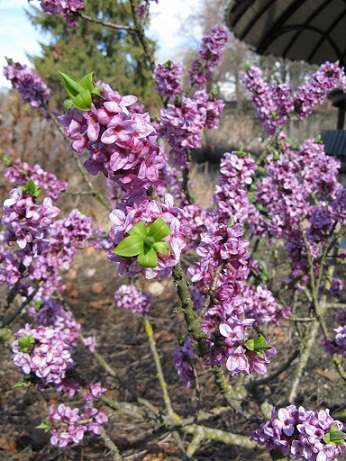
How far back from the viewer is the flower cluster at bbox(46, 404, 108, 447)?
6.22 ft

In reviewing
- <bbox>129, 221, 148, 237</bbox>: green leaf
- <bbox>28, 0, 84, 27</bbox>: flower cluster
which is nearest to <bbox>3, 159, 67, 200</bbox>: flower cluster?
<bbox>28, 0, 84, 27</bbox>: flower cluster

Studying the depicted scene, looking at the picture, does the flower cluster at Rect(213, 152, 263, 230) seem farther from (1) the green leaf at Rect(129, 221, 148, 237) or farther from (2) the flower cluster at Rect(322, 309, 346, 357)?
(1) the green leaf at Rect(129, 221, 148, 237)

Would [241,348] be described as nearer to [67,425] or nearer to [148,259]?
[148,259]

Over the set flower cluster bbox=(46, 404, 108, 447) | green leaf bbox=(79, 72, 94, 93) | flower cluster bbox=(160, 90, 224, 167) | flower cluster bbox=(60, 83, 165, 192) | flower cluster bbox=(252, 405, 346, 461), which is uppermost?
flower cluster bbox=(160, 90, 224, 167)

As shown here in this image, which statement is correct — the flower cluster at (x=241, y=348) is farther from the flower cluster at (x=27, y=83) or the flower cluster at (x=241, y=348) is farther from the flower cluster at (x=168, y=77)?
the flower cluster at (x=27, y=83)

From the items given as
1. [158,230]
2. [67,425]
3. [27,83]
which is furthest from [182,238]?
[27,83]

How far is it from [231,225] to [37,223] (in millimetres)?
697

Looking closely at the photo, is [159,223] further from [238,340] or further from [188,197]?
[188,197]

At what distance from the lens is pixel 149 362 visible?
12.7ft

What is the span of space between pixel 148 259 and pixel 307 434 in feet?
2.69

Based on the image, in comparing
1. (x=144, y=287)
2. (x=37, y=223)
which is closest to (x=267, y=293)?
(x=37, y=223)

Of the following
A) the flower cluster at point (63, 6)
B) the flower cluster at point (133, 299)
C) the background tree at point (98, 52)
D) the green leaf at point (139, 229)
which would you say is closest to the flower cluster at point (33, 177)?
the flower cluster at point (133, 299)

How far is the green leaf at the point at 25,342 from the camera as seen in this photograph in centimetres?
157

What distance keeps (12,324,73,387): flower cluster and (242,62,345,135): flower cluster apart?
2261mm
